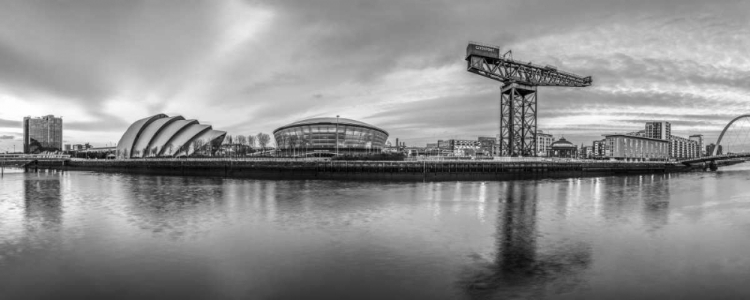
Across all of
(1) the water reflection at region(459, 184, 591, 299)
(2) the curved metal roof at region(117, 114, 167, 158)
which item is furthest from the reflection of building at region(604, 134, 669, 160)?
(1) the water reflection at region(459, 184, 591, 299)

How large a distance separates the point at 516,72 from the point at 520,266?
147ft

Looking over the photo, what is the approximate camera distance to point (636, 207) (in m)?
22.6

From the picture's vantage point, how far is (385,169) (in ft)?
157

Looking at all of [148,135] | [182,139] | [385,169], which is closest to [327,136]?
[182,139]

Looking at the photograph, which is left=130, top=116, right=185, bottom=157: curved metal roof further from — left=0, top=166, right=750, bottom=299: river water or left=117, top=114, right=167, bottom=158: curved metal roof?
left=0, top=166, right=750, bottom=299: river water

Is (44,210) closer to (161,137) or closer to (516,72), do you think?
(516,72)

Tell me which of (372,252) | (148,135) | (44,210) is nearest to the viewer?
(372,252)

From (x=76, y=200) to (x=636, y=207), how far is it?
32.8 m

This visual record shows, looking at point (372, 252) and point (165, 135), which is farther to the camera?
point (165, 135)

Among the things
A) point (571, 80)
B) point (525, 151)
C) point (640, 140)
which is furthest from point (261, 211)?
point (640, 140)

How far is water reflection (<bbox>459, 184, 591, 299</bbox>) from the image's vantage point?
8664mm

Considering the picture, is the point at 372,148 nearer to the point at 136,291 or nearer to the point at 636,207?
the point at 636,207

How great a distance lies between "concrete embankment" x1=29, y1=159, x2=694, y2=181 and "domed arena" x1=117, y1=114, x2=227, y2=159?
1299 inches

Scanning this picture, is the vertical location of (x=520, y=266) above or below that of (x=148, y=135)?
below
